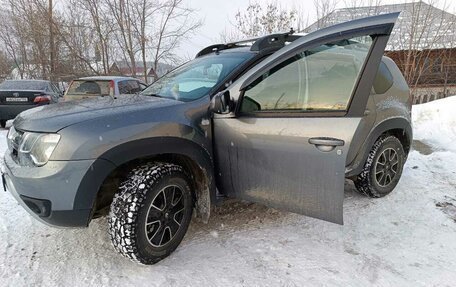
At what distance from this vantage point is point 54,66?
1964 centimetres

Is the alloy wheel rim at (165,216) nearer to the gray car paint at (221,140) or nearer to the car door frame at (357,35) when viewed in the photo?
the gray car paint at (221,140)

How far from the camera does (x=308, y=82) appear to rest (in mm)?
2816

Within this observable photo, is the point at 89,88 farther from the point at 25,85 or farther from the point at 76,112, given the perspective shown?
the point at 76,112

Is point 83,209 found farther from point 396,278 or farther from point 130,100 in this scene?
point 396,278

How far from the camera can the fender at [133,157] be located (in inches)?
93.0

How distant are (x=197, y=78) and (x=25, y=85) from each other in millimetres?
8706

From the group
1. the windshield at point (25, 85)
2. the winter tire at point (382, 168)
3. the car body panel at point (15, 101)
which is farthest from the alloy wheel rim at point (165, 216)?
the windshield at point (25, 85)

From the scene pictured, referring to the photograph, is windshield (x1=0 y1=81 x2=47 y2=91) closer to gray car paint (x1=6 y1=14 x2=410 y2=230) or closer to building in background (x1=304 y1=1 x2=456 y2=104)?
gray car paint (x1=6 y1=14 x2=410 y2=230)

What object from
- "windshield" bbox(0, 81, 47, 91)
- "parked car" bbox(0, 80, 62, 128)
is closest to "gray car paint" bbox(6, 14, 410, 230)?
"parked car" bbox(0, 80, 62, 128)

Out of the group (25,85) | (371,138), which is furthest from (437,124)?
(25,85)

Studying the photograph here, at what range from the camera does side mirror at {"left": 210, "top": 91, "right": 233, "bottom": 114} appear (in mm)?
2727

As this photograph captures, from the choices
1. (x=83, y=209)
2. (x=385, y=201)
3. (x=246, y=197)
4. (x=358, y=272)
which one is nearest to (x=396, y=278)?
(x=358, y=272)

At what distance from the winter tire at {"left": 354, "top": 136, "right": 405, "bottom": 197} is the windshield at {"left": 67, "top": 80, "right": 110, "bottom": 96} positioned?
21.2 ft

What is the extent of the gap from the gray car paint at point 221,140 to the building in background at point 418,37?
12.4 meters
